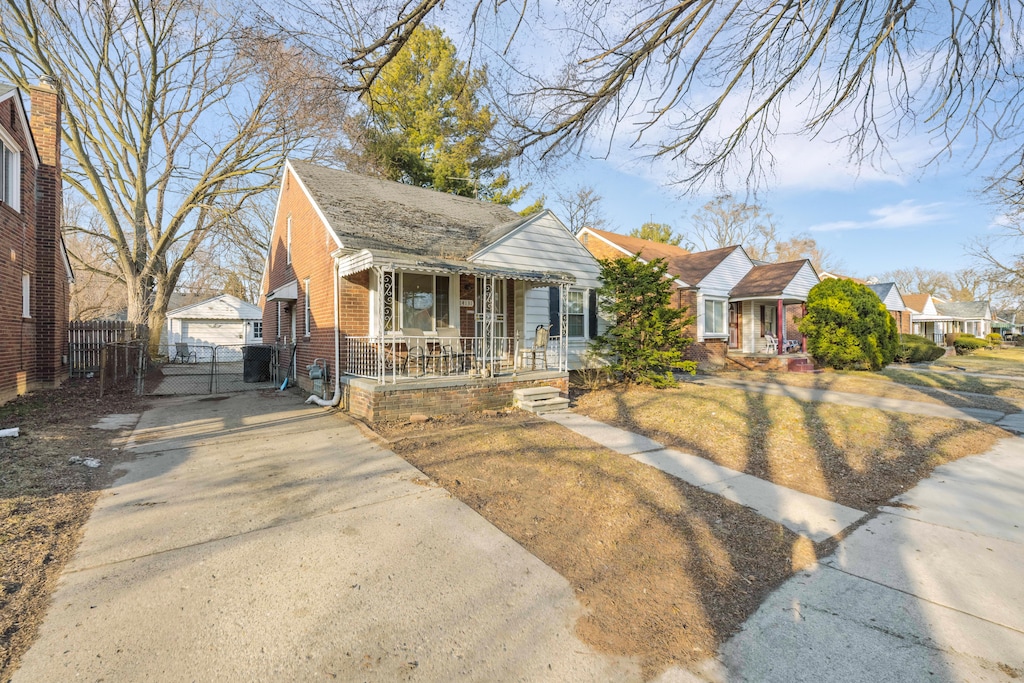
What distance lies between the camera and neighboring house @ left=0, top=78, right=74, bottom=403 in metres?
9.02

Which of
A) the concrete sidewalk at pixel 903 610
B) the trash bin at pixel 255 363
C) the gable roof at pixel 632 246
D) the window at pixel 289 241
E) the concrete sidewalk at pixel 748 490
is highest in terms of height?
the gable roof at pixel 632 246

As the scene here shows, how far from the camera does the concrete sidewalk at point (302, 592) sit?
2.35 meters

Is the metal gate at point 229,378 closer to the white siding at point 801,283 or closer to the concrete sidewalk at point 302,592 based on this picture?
the concrete sidewalk at point 302,592

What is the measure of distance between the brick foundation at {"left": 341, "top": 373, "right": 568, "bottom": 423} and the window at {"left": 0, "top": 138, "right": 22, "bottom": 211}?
25.3 feet

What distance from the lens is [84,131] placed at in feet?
59.8

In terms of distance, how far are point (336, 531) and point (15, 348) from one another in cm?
1026

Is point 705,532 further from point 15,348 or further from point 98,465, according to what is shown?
point 15,348

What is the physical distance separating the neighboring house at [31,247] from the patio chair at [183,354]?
12939 mm

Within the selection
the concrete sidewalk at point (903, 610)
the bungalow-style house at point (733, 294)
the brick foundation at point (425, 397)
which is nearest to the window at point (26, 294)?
the brick foundation at point (425, 397)

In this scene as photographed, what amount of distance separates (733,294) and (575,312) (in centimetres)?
939

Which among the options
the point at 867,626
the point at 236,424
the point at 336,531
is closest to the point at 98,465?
the point at 236,424

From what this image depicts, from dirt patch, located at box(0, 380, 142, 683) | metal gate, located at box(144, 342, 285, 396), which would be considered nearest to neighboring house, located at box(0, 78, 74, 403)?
dirt patch, located at box(0, 380, 142, 683)

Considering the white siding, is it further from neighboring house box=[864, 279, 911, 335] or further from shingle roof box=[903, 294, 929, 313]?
shingle roof box=[903, 294, 929, 313]

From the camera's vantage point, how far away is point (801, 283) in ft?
61.5
